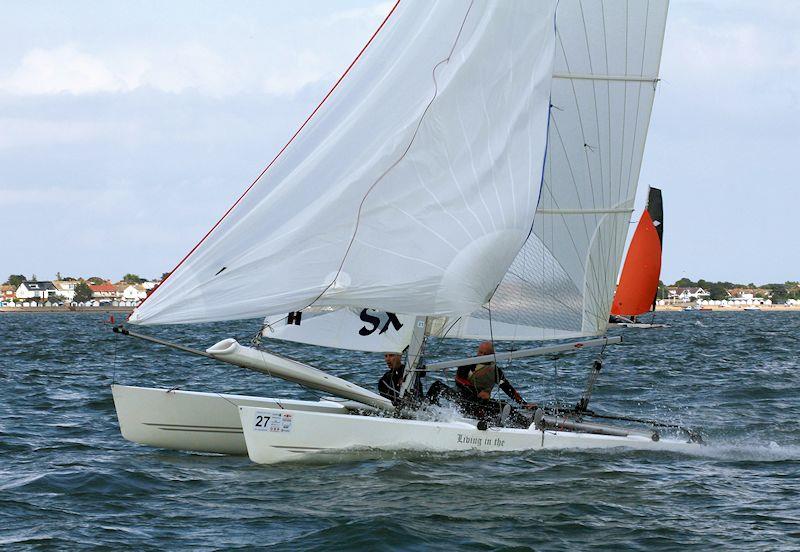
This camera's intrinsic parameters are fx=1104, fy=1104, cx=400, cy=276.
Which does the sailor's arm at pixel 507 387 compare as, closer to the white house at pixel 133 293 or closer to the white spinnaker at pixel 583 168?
the white spinnaker at pixel 583 168

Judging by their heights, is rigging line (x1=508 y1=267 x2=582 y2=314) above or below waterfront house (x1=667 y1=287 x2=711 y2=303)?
below

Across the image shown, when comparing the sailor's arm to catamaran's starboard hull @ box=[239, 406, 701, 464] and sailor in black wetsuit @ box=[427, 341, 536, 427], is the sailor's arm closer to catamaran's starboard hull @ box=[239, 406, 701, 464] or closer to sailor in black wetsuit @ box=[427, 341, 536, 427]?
sailor in black wetsuit @ box=[427, 341, 536, 427]

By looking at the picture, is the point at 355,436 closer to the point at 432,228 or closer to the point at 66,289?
the point at 432,228

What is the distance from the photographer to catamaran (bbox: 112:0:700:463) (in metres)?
10.0

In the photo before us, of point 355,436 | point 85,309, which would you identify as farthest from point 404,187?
point 85,309

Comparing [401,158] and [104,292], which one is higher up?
[104,292]

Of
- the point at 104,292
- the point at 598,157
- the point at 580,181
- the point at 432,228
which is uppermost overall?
the point at 104,292

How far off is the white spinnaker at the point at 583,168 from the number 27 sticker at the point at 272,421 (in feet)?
7.73

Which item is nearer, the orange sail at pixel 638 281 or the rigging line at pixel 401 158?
the rigging line at pixel 401 158

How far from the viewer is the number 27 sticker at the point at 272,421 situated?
413 inches

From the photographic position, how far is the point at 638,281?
1662 cm

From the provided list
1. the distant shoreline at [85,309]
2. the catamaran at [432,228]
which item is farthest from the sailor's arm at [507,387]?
the distant shoreline at [85,309]

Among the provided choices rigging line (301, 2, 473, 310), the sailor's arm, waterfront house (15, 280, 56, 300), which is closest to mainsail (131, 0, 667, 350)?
rigging line (301, 2, 473, 310)

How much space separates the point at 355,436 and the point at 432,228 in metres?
2.16
